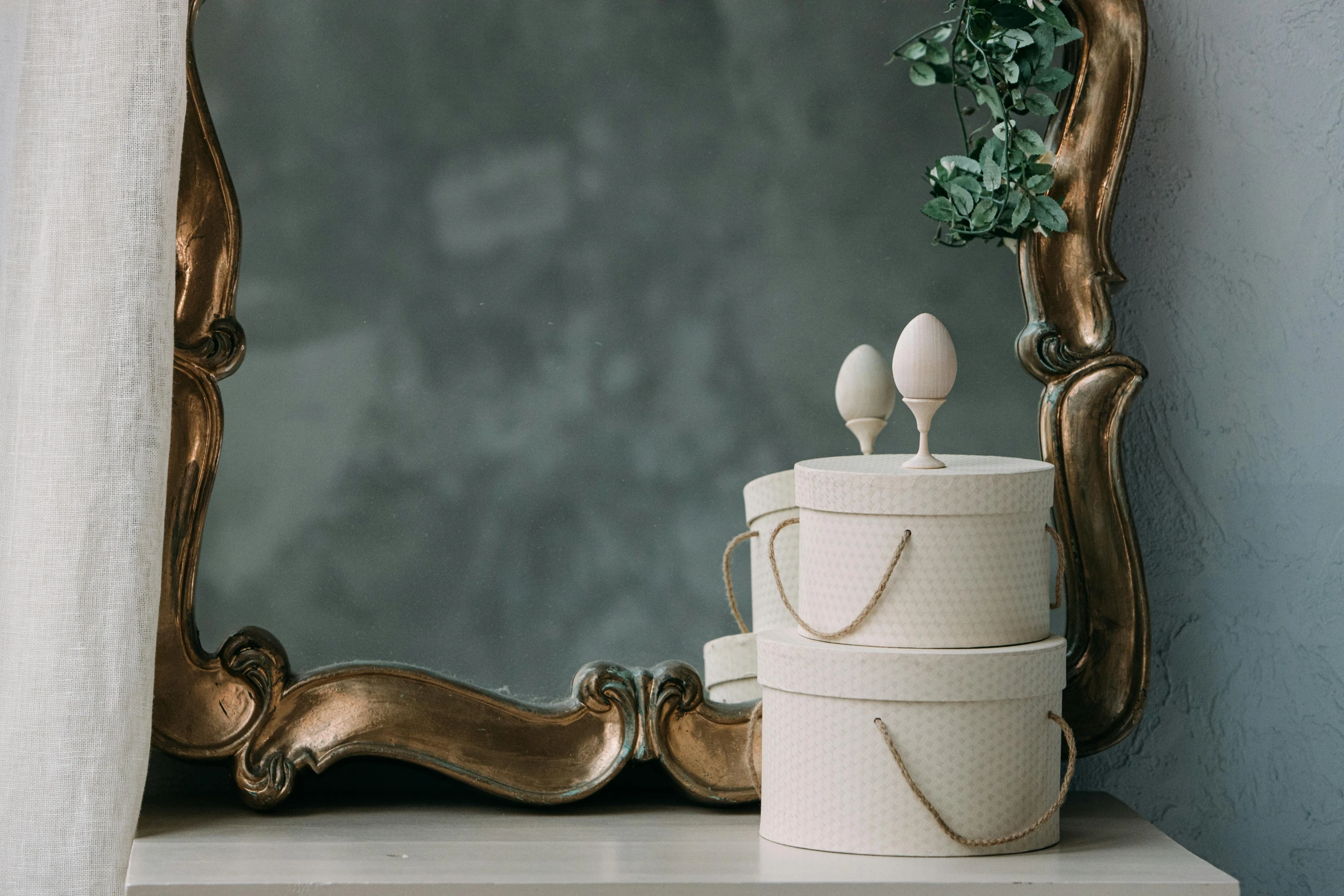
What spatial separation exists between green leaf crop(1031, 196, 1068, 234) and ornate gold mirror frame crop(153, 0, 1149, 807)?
0.05 ft

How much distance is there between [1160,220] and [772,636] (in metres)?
0.44

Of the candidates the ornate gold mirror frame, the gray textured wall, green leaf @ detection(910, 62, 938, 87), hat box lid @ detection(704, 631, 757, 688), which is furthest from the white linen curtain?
the gray textured wall

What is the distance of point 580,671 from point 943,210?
40cm

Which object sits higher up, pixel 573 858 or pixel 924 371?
pixel 924 371

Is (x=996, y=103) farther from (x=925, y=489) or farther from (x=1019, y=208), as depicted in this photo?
(x=925, y=489)

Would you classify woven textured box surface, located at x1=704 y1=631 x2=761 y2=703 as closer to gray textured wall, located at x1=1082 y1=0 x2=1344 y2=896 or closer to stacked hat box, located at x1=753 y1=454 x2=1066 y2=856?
stacked hat box, located at x1=753 y1=454 x2=1066 y2=856

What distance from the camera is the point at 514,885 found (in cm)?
69

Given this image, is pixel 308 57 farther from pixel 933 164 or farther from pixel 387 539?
pixel 933 164

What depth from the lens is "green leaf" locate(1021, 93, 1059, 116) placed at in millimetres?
889

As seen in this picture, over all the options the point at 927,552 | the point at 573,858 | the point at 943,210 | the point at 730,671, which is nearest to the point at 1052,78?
the point at 943,210

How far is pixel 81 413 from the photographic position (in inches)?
A: 30.5

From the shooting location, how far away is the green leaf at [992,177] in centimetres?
88

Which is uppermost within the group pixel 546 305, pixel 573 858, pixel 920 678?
pixel 546 305

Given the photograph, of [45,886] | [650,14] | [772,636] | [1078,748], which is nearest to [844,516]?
[772,636]
